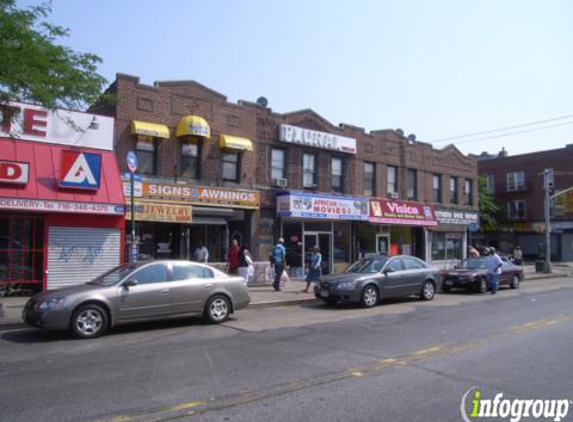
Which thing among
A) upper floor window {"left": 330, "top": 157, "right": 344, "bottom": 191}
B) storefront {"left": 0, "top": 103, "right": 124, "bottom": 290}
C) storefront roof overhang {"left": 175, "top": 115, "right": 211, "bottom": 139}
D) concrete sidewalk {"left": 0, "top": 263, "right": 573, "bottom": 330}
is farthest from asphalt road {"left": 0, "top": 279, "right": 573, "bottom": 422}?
upper floor window {"left": 330, "top": 157, "right": 344, "bottom": 191}

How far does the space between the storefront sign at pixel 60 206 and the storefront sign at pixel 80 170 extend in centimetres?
61

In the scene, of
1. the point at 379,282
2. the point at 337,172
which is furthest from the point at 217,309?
the point at 337,172

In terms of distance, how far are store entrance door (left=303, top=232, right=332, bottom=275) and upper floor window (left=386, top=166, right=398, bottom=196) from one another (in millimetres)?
5124

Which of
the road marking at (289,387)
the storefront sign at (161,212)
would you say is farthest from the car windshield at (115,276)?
the storefront sign at (161,212)

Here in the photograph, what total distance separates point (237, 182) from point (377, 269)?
7.17 meters

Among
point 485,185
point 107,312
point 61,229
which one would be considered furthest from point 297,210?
point 485,185

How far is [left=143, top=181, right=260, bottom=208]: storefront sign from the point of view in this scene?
16.7m

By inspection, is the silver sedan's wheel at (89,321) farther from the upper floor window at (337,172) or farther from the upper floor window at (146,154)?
the upper floor window at (337,172)

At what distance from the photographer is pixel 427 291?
50.7ft

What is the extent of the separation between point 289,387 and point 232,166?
551 inches

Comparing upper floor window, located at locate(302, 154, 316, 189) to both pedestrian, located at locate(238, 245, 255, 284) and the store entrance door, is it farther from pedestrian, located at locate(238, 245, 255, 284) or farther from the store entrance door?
pedestrian, located at locate(238, 245, 255, 284)

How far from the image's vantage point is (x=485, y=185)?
4603cm

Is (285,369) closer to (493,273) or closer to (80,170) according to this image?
(80,170)

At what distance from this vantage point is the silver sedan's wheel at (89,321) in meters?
9.07
